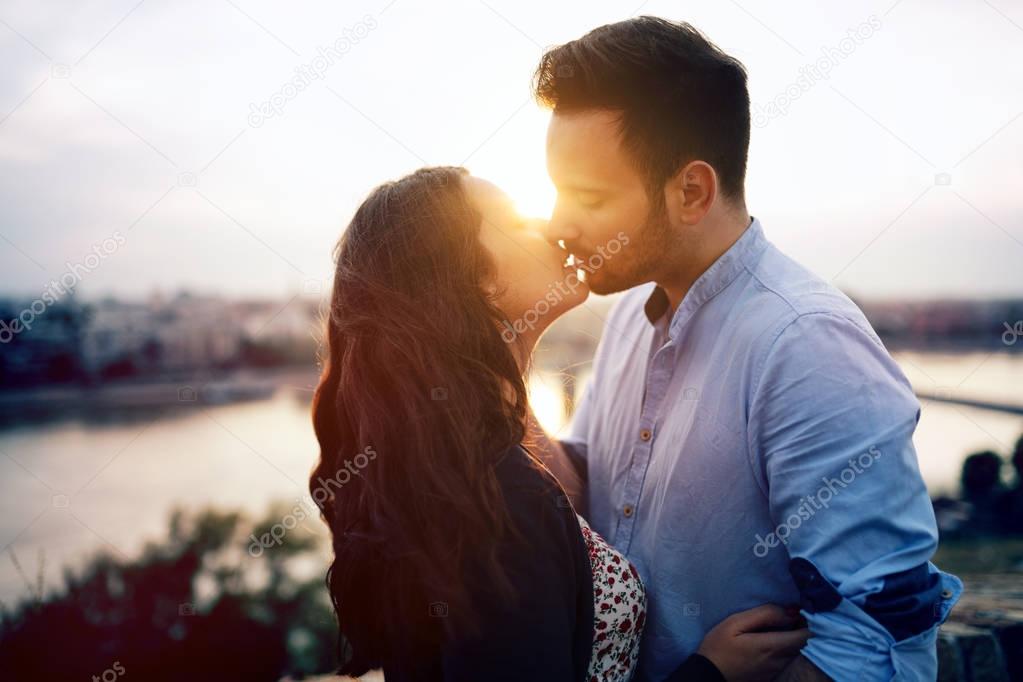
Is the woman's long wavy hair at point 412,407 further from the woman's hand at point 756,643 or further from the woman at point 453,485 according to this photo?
the woman's hand at point 756,643

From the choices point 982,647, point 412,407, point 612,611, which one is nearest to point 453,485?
point 412,407

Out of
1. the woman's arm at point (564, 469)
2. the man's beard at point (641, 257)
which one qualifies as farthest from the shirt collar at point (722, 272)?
the woman's arm at point (564, 469)

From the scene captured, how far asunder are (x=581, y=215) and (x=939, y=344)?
5.10 m

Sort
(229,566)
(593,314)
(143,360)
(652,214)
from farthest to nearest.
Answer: (143,360), (229,566), (593,314), (652,214)

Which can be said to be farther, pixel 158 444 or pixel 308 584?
pixel 158 444

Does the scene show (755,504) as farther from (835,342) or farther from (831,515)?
(835,342)

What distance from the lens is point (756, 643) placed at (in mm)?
1425

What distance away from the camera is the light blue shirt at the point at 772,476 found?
4.30 ft

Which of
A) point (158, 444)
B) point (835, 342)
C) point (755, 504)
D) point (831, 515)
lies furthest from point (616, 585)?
point (158, 444)

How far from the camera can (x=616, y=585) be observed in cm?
151
